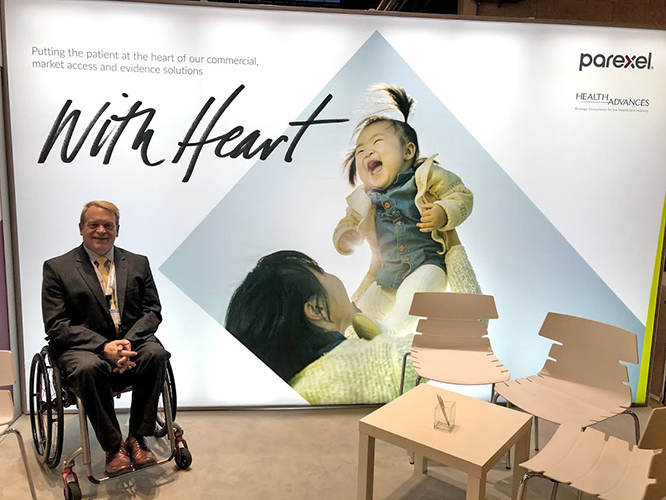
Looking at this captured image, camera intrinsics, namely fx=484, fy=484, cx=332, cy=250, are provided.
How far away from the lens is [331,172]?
10.4 feet

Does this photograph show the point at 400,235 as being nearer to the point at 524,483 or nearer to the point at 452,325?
the point at 452,325

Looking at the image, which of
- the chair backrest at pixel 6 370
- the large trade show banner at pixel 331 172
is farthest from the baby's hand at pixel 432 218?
the chair backrest at pixel 6 370

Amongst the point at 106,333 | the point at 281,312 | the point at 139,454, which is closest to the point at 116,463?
the point at 139,454

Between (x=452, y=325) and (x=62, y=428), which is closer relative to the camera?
(x=62, y=428)

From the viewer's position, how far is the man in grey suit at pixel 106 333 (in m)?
2.38

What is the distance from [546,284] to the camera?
11.1 feet

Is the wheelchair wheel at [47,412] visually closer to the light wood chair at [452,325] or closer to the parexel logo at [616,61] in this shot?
the light wood chair at [452,325]

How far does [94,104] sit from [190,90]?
58cm

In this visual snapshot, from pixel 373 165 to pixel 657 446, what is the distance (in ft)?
6.99

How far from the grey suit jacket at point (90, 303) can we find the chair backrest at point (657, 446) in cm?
233

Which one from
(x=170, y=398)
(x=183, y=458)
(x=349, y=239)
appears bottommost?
(x=183, y=458)

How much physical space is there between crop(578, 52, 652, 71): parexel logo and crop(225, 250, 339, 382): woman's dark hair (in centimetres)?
223

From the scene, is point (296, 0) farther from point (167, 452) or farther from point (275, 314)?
point (167, 452)

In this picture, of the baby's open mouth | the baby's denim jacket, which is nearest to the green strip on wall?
the baby's denim jacket
